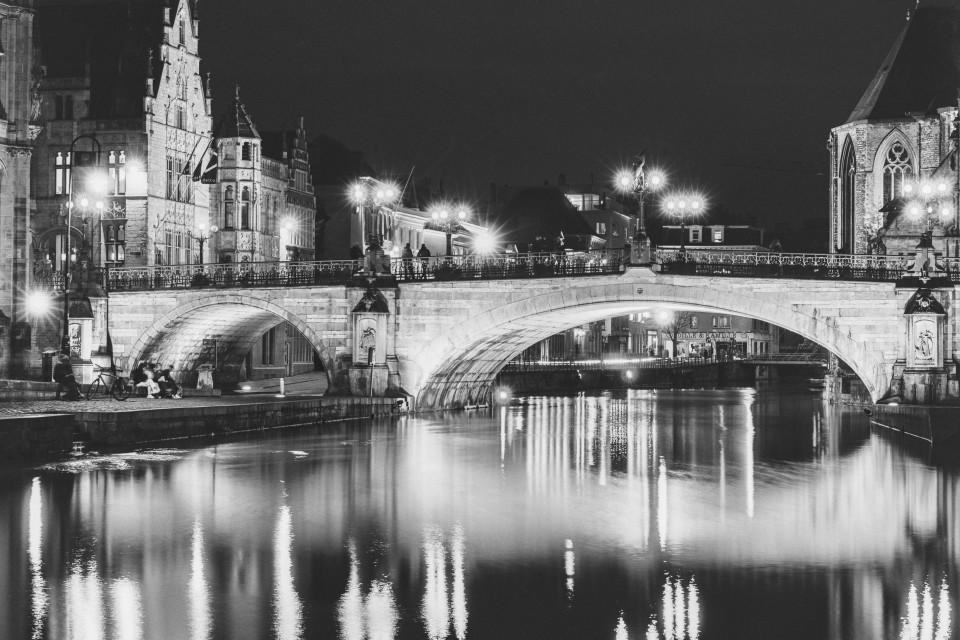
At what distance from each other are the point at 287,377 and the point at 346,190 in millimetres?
19834

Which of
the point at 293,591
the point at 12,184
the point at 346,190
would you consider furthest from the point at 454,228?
the point at 293,591

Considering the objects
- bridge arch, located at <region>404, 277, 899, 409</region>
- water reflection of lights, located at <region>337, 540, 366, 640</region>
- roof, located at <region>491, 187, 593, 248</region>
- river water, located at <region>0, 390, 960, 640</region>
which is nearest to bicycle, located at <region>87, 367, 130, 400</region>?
river water, located at <region>0, 390, 960, 640</region>

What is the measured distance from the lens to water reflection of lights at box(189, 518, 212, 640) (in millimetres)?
19797

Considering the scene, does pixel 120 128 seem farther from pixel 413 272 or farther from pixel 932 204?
pixel 932 204

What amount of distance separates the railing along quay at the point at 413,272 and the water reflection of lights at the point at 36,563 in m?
29.5

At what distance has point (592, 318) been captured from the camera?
64.8 m

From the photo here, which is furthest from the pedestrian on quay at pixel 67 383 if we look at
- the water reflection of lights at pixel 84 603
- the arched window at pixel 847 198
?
the arched window at pixel 847 198

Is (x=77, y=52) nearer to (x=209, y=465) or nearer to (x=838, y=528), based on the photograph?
(x=209, y=465)

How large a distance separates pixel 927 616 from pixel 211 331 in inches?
2109

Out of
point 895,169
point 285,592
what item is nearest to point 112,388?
point 285,592

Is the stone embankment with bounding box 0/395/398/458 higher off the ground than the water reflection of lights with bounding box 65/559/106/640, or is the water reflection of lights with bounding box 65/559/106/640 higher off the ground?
the stone embankment with bounding box 0/395/398/458

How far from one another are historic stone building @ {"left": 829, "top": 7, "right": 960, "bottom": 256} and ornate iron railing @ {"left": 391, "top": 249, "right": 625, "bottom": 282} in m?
28.6

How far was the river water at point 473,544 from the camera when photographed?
20.8 m

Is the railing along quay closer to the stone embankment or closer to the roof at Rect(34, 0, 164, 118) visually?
the stone embankment
